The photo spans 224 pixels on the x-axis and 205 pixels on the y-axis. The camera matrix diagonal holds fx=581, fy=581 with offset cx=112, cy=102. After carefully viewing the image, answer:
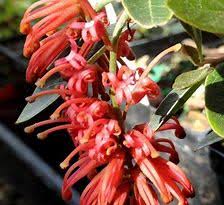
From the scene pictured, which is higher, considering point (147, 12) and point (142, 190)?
point (147, 12)

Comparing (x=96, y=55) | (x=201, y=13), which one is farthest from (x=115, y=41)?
(x=201, y=13)

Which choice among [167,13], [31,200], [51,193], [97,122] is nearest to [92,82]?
[97,122]

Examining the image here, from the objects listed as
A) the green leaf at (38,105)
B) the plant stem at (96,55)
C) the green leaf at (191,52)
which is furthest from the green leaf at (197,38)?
the green leaf at (38,105)

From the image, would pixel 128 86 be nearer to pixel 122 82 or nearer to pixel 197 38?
pixel 122 82

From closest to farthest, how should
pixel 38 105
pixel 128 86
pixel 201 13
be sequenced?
pixel 201 13 < pixel 128 86 < pixel 38 105

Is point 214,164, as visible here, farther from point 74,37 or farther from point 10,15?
point 10,15

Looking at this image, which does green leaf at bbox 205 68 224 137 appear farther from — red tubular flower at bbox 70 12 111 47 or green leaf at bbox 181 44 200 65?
red tubular flower at bbox 70 12 111 47
